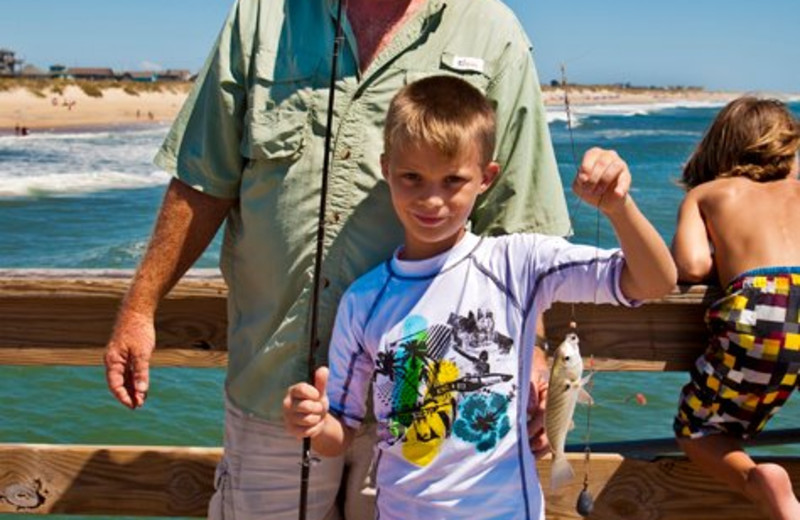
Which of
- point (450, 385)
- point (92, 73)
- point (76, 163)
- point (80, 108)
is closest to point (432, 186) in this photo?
point (450, 385)

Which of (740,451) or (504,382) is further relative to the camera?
(740,451)

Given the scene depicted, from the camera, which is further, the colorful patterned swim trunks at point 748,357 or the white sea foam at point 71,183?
the white sea foam at point 71,183

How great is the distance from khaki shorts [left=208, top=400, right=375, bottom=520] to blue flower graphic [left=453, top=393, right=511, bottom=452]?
1.22 feet

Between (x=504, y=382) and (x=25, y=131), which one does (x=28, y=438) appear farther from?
(x=25, y=131)

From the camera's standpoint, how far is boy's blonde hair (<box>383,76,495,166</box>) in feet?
7.88

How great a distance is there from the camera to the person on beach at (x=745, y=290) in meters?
3.03

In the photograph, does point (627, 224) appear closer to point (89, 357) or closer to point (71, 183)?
point (89, 357)

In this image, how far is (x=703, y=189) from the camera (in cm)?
346

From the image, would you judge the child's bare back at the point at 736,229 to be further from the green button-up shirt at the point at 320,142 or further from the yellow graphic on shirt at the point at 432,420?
the yellow graphic on shirt at the point at 432,420

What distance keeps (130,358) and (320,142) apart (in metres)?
0.77

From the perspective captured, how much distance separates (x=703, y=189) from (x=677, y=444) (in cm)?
85

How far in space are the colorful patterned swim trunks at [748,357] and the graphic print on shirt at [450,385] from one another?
37.4 inches

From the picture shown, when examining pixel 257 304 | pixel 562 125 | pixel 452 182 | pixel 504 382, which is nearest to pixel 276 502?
pixel 257 304

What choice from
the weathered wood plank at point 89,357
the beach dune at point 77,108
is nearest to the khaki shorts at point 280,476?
the weathered wood plank at point 89,357
